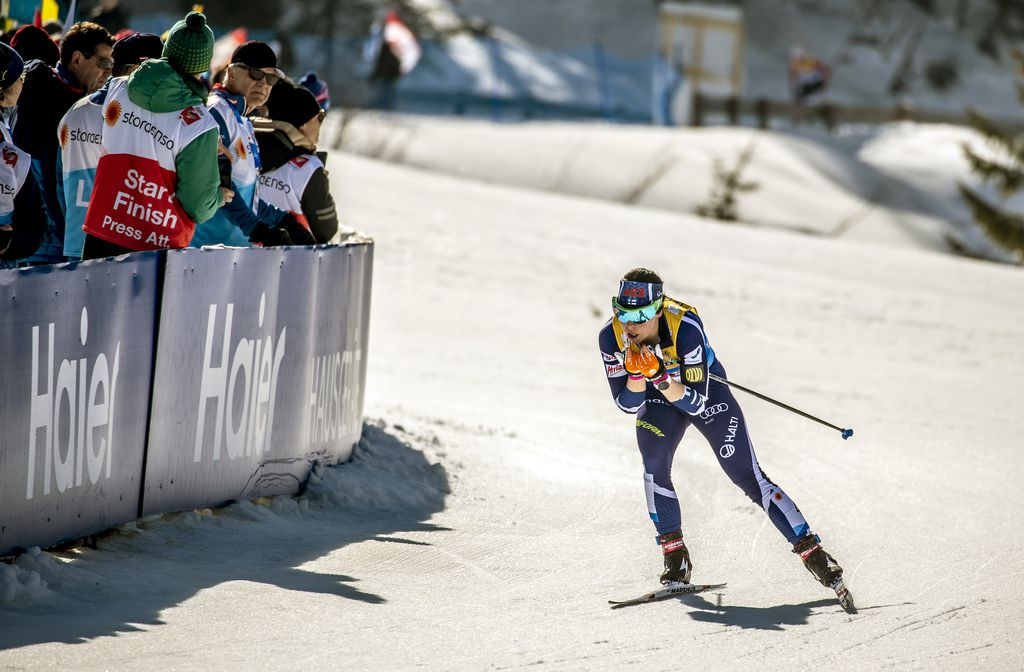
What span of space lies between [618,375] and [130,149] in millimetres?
2566

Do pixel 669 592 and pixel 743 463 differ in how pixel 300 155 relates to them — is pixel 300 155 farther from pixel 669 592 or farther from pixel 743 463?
pixel 669 592

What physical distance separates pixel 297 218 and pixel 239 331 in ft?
3.39

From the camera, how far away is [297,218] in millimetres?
7512

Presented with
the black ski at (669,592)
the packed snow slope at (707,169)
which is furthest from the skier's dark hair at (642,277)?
the packed snow slope at (707,169)

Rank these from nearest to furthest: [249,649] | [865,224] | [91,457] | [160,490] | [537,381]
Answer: [249,649] < [91,457] < [160,490] < [537,381] < [865,224]

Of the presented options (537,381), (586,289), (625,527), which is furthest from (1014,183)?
(625,527)

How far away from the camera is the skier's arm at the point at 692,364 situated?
6461 millimetres

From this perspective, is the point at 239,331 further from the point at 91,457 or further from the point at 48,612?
the point at 48,612

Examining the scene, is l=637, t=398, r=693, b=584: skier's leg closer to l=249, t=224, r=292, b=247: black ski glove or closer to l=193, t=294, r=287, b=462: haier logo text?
l=193, t=294, r=287, b=462: haier logo text

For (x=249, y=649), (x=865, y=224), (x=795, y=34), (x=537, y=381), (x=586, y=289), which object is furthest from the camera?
(x=795, y=34)

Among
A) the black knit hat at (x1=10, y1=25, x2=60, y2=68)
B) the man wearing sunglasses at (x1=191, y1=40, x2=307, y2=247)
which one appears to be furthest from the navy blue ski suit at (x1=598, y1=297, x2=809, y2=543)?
the black knit hat at (x1=10, y1=25, x2=60, y2=68)

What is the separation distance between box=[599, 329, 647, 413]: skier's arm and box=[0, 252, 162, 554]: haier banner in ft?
7.13

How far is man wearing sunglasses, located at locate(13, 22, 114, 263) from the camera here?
6836mm

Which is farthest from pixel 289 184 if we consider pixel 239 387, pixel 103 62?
A: pixel 239 387
